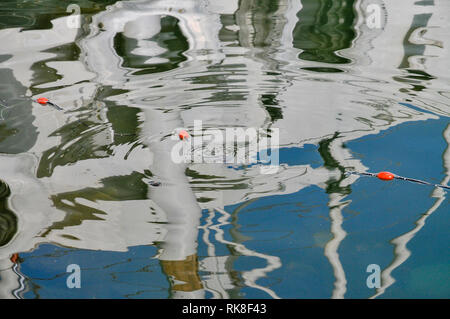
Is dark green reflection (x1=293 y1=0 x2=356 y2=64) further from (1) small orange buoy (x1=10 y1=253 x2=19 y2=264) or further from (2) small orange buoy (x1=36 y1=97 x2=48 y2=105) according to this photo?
(1) small orange buoy (x1=10 y1=253 x2=19 y2=264)

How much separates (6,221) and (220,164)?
3.00ft

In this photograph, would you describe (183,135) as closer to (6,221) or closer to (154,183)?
(154,183)

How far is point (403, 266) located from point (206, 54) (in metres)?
2.23

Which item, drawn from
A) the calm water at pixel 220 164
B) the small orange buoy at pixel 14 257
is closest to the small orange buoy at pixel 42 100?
the calm water at pixel 220 164

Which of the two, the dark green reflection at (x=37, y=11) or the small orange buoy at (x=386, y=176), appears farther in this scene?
the dark green reflection at (x=37, y=11)

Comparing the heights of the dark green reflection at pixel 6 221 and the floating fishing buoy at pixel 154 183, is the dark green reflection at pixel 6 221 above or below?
below

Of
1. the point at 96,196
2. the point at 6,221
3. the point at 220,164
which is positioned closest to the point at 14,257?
the point at 6,221

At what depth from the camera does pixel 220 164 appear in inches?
103

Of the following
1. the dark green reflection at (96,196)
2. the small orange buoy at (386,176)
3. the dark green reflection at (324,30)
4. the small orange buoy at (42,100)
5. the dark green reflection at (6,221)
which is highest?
the dark green reflection at (324,30)

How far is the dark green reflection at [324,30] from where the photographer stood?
12.4ft

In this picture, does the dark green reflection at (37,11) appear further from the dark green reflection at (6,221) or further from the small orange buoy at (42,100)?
the dark green reflection at (6,221)

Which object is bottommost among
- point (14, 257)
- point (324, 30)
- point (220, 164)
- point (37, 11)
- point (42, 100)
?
point (14, 257)

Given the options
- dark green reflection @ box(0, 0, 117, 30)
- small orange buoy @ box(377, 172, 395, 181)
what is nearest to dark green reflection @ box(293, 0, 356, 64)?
small orange buoy @ box(377, 172, 395, 181)
